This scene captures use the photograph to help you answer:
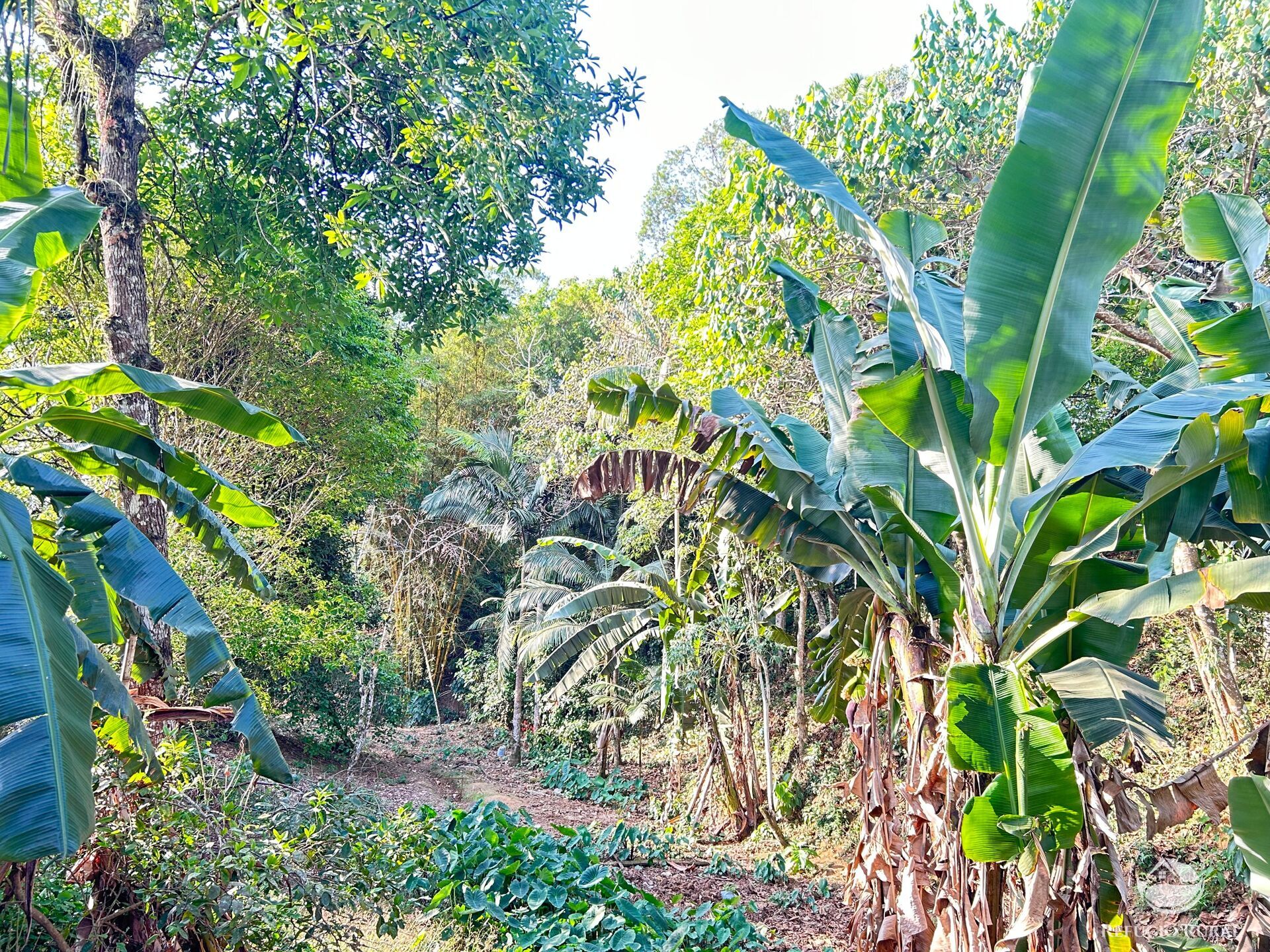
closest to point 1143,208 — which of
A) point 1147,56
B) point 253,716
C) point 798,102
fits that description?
point 1147,56

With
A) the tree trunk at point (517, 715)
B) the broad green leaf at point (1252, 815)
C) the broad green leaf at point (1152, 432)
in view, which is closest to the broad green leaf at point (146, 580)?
the broad green leaf at point (1152, 432)

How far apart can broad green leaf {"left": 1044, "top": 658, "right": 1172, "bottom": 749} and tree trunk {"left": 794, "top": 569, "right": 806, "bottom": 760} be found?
19.4 ft

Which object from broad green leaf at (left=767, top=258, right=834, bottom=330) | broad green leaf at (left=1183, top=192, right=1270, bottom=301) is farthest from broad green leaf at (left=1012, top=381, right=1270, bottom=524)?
broad green leaf at (left=767, top=258, right=834, bottom=330)

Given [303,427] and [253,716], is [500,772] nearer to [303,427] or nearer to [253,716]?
[303,427]

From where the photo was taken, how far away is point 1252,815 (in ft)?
7.81

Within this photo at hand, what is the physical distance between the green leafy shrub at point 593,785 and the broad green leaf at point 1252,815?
1030 cm

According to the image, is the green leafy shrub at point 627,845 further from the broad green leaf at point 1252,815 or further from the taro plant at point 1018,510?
the broad green leaf at point 1252,815

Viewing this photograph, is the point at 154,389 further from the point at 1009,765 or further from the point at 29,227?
the point at 1009,765

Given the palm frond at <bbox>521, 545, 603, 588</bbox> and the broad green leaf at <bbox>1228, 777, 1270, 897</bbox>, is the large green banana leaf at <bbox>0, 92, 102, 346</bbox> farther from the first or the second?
the palm frond at <bbox>521, 545, 603, 588</bbox>

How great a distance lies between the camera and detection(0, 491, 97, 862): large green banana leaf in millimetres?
1789

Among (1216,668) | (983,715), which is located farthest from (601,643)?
(983,715)

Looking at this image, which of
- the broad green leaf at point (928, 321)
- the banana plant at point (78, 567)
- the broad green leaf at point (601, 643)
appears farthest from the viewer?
the broad green leaf at point (601, 643)

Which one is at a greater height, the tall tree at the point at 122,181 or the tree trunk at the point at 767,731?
the tall tree at the point at 122,181

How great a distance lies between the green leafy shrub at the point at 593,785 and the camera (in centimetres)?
1202
